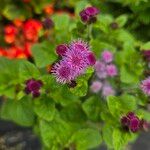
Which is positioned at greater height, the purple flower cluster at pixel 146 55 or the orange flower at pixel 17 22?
the orange flower at pixel 17 22

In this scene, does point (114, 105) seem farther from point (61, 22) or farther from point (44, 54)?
point (61, 22)

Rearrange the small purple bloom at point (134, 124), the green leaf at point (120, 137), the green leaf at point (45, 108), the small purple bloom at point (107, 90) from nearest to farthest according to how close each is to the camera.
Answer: the small purple bloom at point (134, 124)
the green leaf at point (120, 137)
the green leaf at point (45, 108)
the small purple bloom at point (107, 90)

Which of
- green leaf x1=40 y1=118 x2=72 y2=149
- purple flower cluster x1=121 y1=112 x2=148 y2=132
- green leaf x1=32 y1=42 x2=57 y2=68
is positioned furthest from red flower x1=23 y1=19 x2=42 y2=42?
purple flower cluster x1=121 y1=112 x2=148 y2=132

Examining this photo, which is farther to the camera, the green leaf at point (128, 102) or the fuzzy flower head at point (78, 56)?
the green leaf at point (128, 102)

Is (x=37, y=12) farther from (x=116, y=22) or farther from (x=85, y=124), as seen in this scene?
(x=85, y=124)

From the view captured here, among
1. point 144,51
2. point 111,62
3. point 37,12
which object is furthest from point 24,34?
point 144,51

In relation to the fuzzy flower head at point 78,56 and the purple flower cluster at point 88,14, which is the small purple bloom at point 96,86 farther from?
the fuzzy flower head at point 78,56

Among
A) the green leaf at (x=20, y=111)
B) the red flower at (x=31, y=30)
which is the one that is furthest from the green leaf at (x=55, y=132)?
the red flower at (x=31, y=30)

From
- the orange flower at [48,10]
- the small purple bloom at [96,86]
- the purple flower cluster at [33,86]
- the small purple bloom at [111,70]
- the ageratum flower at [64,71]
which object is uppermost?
the orange flower at [48,10]
